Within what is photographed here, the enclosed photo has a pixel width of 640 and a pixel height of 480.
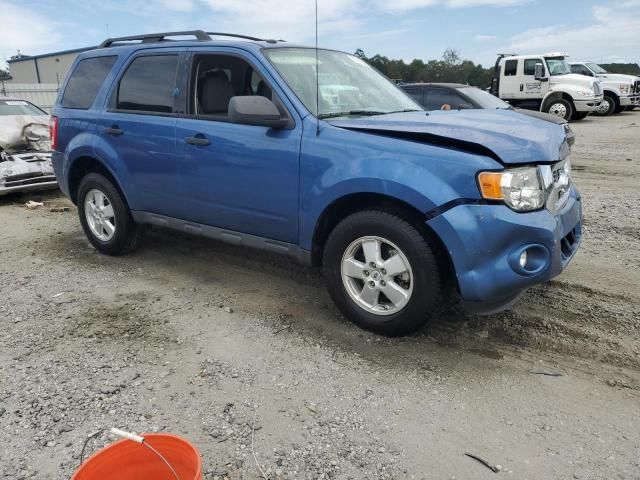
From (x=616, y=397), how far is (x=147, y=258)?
4172 mm

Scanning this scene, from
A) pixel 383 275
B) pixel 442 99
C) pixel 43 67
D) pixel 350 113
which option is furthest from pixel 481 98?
pixel 43 67

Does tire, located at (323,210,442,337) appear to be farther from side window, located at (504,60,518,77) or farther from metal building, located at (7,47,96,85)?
metal building, located at (7,47,96,85)

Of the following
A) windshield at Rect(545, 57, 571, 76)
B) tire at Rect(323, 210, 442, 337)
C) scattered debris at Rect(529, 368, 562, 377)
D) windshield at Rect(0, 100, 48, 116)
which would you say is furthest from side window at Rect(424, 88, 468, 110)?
windshield at Rect(545, 57, 571, 76)

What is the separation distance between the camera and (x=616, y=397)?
9.59 ft

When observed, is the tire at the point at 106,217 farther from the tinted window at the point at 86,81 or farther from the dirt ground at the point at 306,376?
the tinted window at the point at 86,81

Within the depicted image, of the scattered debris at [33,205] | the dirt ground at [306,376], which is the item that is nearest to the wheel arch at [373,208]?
the dirt ground at [306,376]

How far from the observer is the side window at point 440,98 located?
10.9m

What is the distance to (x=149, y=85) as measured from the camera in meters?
4.71

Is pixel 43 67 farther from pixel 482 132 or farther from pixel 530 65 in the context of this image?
pixel 482 132

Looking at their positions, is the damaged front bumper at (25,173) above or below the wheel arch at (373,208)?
below

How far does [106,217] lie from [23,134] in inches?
196

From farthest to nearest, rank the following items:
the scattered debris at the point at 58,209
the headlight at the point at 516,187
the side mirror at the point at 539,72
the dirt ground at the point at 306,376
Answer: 1. the side mirror at the point at 539,72
2. the scattered debris at the point at 58,209
3. the headlight at the point at 516,187
4. the dirt ground at the point at 306,376

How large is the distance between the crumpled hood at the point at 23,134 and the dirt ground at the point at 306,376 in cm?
472

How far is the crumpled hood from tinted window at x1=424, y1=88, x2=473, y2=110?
7265mm
